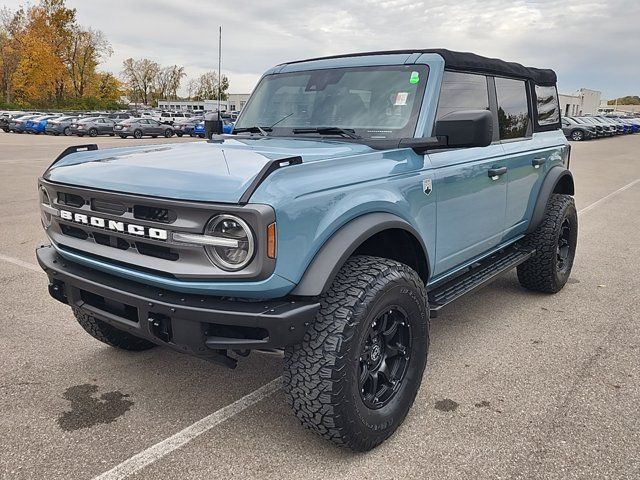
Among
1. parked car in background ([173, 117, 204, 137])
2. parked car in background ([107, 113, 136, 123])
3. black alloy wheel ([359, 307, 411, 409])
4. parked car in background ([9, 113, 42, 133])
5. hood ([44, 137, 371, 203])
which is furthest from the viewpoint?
parked car in background ([107, 113, 136, 123])

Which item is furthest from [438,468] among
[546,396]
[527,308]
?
[527,308]

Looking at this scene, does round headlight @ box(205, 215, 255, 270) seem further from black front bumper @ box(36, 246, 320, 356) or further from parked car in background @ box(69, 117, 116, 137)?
parked car in background @ box(69, 117, 116, 137)

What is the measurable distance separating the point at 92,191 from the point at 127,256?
366 mm

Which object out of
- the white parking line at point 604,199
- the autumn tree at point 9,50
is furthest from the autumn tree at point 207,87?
the white parking line at point 604,199

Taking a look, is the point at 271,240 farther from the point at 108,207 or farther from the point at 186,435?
the point at 186,435

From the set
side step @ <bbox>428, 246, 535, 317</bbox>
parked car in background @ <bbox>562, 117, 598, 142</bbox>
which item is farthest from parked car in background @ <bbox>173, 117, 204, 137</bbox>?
side step @ <bbox>428, 246, 535, 317</bbox>

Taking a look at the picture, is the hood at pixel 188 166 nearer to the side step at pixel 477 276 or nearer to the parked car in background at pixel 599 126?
the side step at pixel 477 276

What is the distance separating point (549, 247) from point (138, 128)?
30624 mm

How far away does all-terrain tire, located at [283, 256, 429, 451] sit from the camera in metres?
2.47

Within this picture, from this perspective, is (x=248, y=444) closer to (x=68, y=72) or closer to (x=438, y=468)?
(x=438, y=468)

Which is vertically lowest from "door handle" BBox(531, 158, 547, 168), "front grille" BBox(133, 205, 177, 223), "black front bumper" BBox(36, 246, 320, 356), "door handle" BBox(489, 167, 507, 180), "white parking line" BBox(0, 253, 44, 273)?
"white parking line" BBox(0, 253, 44, 273)

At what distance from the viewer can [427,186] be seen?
3.22 meters

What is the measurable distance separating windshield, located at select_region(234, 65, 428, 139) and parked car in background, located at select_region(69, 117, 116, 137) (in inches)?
1275

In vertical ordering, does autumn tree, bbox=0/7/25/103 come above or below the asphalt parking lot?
above
